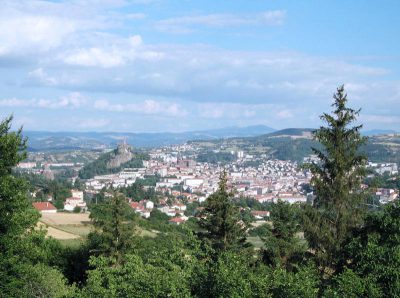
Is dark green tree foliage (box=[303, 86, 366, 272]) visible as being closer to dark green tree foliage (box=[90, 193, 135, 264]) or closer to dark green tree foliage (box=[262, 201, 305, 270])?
dark green tree foliage (box=[262, 201, 305, 270])

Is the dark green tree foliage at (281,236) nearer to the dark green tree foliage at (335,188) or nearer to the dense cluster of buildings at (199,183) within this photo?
the dark green tree foliage at (335,188)

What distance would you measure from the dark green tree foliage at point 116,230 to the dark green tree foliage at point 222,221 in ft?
11.4

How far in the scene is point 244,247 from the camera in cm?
2273

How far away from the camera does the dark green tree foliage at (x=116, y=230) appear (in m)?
23.5

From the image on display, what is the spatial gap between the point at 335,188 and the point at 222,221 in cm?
700

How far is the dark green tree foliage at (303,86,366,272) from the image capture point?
1585 centimetres

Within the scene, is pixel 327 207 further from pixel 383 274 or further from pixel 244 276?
pixel 244 276

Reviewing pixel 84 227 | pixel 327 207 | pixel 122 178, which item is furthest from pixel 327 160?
pixel 122 178

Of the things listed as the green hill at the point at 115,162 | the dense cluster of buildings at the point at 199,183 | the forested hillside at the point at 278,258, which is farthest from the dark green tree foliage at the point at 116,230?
the green hill at the point at 115,162

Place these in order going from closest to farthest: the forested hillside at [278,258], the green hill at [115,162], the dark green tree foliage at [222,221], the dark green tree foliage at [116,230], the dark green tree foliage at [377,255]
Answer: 1. the forested hillside at [278,258]
2. the dark green tree foliage at [377,255]
3. the dark green tree foliage at [222,221]
4. the dark green tree foliage at [116,230]
5. the green hill at [115,162]

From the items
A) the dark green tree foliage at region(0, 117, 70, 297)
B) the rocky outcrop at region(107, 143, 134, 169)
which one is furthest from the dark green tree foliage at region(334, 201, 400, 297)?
the rocky outcrop at region(107, 143, 134, 169)

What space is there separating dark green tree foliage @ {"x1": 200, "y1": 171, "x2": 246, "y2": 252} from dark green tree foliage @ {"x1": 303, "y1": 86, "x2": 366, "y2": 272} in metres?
6.13

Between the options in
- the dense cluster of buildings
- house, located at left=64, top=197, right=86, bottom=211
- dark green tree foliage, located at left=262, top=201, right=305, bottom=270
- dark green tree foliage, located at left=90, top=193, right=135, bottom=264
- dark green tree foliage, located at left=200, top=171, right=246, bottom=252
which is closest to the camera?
dark green tree foliage, located at left=200, top=171, right=246, bottom=252

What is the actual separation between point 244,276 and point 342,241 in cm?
498
